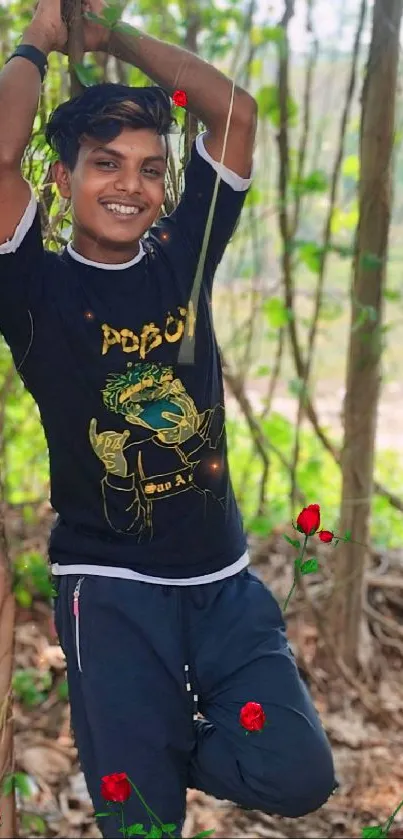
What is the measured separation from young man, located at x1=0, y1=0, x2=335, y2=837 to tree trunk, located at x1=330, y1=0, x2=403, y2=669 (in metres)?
0.62

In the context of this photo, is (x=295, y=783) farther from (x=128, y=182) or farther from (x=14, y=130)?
(x=14, y=130)

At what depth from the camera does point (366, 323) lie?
233 centimetres

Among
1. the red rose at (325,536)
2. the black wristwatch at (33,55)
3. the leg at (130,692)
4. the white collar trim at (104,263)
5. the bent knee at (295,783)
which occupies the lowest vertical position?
the bent knee at (295,783)

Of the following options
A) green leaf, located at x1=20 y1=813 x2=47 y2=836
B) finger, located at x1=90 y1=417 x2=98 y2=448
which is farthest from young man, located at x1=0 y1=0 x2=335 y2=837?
green leaf, located at x1=20 y1=813 x2=47 y2=836

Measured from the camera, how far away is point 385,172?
2.17 m

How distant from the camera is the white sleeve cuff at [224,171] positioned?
144cm

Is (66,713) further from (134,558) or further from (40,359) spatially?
(40,359)

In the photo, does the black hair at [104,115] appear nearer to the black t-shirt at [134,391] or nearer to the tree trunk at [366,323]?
the black t-shirt at [134,391]

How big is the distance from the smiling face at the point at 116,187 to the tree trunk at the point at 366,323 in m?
0.74

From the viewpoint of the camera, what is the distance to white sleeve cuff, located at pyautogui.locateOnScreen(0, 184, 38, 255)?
1299 millimetres

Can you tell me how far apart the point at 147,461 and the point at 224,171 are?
1.45 feet

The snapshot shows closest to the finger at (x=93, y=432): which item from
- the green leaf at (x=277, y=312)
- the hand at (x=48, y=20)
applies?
the hand at (x=48, y=20)

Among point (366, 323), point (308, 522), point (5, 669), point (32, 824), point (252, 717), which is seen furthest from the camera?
point (366, 323)

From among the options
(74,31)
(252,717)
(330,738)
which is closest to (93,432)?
(252,717)
